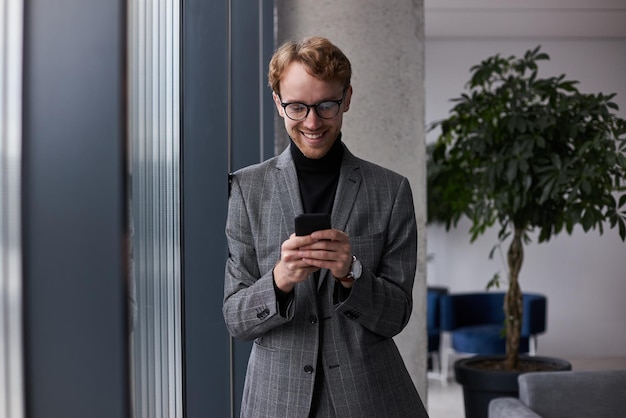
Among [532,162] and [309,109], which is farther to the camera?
[532,162]

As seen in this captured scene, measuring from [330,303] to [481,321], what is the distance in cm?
670

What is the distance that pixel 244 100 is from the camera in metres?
2.85

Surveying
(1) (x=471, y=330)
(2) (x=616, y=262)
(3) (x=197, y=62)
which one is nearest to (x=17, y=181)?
(3) (x=197, y=62)

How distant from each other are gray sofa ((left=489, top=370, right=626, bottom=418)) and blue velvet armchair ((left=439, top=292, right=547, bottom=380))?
4.08 meters

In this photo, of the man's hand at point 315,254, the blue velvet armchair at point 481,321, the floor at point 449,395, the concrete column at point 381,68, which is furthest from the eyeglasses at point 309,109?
the blue velvet armchair at point 481,321

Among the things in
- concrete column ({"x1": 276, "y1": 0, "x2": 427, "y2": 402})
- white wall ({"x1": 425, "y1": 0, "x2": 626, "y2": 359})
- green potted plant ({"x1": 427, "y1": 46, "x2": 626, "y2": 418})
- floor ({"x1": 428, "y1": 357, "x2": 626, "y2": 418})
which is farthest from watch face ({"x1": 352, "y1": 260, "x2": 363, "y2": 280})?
white wall ({"x1": 425, "y1": 0, "x2": 626, "y2": 359})

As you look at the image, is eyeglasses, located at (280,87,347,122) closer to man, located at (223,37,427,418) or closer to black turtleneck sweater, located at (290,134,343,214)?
man, located at (223,37,427,418)

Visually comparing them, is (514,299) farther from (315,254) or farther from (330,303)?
(315,254)

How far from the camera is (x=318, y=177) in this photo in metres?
1.75

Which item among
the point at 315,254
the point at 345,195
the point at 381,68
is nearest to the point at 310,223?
the point at 315,254

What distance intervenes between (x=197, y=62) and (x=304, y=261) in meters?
1.00

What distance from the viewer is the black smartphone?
147cm

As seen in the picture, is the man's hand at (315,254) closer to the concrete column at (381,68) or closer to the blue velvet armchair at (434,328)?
the concrete column at (381,68)

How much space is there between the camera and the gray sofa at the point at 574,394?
3291 millimetres
